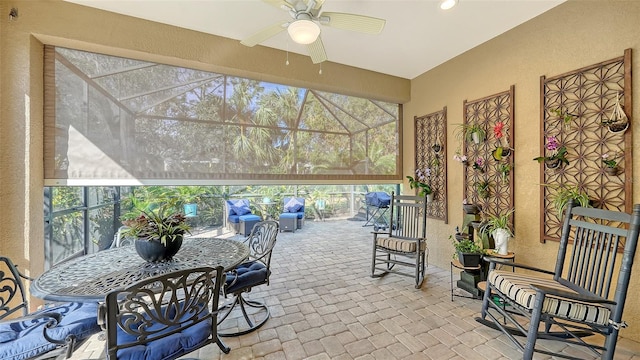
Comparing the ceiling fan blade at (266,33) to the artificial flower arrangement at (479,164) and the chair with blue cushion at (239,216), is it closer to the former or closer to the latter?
the artificial flower arrangement at (479,164)

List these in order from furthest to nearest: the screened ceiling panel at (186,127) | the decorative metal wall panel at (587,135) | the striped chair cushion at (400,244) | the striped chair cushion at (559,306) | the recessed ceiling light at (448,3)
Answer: the striped chair cushion at (400,244) < the screened ceiling panel at (186,127) < the recessed ceiling light at (448,3) < the decorative metal wall panel at (587,135) < the striped chair cushion at (559,306)

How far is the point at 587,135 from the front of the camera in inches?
89.4

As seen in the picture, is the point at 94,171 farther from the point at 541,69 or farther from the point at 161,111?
the point at 541,69

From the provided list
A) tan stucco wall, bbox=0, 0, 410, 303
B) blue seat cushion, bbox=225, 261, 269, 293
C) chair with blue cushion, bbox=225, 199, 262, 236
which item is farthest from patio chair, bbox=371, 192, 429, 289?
tan stucco wall, bbox=0, 0, 410, 303

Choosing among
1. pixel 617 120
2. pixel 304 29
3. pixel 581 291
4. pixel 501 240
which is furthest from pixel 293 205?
pixel 617 120

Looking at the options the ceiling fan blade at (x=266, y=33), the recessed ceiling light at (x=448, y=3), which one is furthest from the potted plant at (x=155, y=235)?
the recessed ceiling light at (x=448, y=3)

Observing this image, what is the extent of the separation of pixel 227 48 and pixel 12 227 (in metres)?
2.74

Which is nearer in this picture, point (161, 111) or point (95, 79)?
point (95, 79)

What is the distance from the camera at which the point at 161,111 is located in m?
2.84

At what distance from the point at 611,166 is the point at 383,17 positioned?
2485mm

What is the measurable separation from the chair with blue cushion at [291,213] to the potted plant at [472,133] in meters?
4.19

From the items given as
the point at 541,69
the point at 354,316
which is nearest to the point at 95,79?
the point at 354,316

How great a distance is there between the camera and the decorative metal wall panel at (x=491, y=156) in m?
2.84

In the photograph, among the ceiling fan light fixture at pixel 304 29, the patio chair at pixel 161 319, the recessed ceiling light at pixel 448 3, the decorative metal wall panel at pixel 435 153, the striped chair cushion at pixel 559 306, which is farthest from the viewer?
the decorative metal wall panel at pixel 435 153
